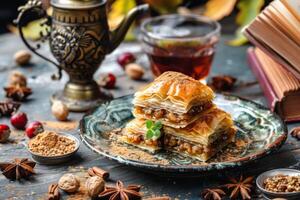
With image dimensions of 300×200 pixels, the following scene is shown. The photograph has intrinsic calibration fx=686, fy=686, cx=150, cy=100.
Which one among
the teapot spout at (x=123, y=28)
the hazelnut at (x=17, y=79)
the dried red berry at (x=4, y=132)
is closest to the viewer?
the dried red berry at (x=4, y=132)

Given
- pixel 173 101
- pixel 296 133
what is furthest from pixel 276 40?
pixel 173 101

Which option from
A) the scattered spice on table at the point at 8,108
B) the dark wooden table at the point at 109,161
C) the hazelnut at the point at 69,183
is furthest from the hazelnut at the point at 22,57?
the hazelnut at the point at 69,183

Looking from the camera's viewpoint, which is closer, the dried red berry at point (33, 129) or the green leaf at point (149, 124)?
the green leaf at point (149, 124)

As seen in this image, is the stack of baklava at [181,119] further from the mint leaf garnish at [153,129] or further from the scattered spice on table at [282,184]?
the scattered spice on table at [282,184]

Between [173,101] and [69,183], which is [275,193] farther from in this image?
[69,183]

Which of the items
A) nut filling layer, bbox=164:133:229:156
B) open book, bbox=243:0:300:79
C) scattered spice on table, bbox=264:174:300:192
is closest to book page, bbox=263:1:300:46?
open book, bbox=243:0:300:79

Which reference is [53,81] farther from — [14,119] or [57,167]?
[57,167]

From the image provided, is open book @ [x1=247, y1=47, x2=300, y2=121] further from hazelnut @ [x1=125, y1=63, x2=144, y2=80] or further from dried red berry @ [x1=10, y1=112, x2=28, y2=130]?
dried red berry @ [x1=10, y1=112, x2=28, y2=130]
